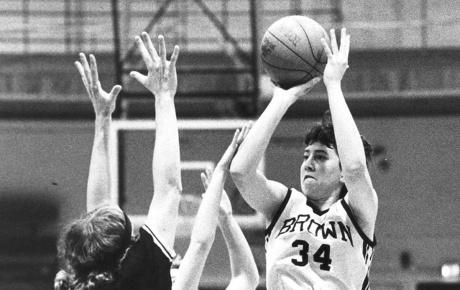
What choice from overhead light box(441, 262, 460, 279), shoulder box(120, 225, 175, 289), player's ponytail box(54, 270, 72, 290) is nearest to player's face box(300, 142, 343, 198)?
shoulder box(120, 225, 175, 289)

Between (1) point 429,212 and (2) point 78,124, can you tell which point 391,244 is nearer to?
(1) point 429,212

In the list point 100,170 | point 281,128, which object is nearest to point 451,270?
point 281,128

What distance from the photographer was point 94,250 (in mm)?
2635

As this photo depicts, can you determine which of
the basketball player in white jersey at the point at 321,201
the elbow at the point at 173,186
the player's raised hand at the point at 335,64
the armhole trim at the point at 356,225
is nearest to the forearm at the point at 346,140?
the basketball player in white jersey at the point at 321,201

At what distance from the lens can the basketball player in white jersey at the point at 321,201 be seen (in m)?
3.51

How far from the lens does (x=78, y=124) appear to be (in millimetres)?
11875

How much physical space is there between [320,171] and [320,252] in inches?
13.9

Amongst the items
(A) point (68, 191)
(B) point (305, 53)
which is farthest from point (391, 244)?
(B) point (305, 53)

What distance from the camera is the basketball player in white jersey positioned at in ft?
11.5

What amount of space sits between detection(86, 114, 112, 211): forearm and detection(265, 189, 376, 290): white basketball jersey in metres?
0.80

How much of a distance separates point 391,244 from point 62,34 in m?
5.40

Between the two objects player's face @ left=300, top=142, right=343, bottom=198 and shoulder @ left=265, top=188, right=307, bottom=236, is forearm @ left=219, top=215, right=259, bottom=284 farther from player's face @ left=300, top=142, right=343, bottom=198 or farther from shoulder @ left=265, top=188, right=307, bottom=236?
player's face @ left=300, top=142, right=343, bottom=198

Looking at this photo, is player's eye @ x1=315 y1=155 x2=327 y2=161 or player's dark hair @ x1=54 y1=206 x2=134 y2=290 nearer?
player's dark hair @ x1=54 y1=206 x2=134 y2=290

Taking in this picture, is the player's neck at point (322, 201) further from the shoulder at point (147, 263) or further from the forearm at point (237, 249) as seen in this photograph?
the shoulder at point (147, 263)
